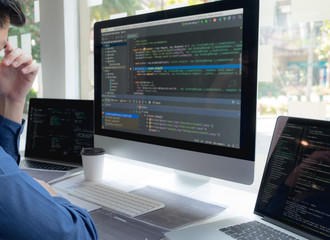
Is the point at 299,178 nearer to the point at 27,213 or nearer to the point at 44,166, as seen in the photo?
the point at 27,213

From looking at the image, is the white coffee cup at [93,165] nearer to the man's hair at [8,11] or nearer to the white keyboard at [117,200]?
the white keyboard at [117,200]

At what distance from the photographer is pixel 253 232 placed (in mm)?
787

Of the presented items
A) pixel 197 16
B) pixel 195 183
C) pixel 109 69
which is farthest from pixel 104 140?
pixel 197 16

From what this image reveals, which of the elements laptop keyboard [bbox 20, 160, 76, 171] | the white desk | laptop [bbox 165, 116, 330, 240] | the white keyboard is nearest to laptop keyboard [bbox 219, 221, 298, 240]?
laptop [bbox 165, 116, 330, 240]

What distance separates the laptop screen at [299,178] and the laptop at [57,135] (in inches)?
34.0

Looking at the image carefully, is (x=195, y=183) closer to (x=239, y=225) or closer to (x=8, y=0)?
(x=239, y=225)

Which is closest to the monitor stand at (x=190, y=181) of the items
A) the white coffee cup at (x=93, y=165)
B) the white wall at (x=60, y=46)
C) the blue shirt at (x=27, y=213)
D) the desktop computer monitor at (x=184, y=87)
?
the desktop computer monitor at (x=184, y=87)

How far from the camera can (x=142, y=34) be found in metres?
1.20

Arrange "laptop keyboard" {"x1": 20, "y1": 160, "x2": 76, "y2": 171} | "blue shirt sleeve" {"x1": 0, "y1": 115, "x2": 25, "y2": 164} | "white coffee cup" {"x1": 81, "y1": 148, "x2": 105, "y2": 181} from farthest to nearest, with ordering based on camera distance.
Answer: "laptop keyboard" {"x1": 20, "y1": 160, "x2": 76, "y2": 171} < "white coffee cup" {"x1": 81, "y1": 148, "x2": 105, "y2": 181} < "blue shirt sleeve" {"x1": 0, "y1": 115, "x2": 25, "y2": 164}

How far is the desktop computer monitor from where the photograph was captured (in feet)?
3.14

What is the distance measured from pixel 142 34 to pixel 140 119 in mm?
316

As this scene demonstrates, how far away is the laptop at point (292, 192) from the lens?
2.55 ft

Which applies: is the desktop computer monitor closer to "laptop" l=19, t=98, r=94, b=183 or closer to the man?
"laptop" l=19, t=98, r=94, b=183

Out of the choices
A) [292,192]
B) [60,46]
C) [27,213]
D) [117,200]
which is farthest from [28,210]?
[60,46]
